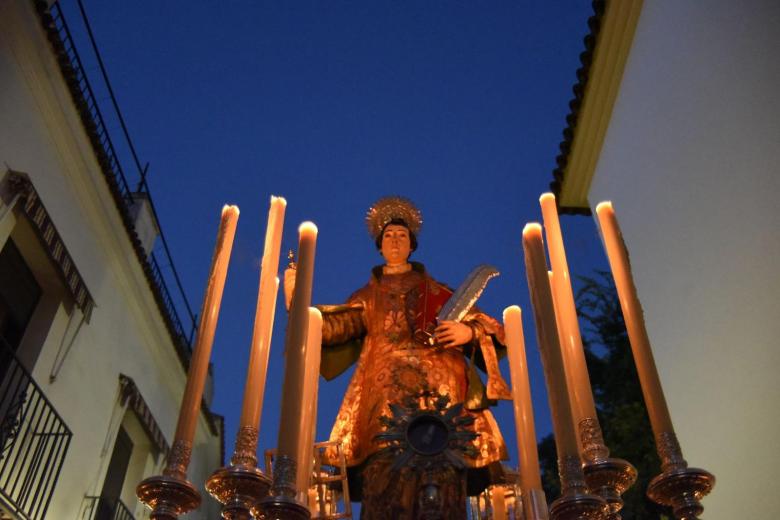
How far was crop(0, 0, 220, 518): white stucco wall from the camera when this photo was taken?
677cm

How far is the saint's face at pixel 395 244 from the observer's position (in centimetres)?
435

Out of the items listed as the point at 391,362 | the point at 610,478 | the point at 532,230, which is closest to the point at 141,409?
the point at 391,362

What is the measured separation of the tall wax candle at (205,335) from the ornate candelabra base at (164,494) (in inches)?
7.5

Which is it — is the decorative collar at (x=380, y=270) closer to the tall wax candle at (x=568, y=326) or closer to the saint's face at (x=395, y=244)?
the saint's face at (x=395, y=244)

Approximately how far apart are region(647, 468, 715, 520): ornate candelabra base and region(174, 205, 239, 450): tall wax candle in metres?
1.52

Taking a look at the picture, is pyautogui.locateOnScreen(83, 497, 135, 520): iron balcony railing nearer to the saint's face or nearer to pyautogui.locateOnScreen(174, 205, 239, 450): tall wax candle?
the saint's face

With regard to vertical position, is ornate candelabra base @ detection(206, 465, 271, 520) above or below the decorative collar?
below

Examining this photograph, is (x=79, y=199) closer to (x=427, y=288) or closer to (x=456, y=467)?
(x=427, y=288)

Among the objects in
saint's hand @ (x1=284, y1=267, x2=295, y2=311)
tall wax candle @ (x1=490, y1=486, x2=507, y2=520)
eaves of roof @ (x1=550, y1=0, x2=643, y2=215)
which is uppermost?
eaves of roof @ (x1=550, y1=0, x2=643, y2=215)

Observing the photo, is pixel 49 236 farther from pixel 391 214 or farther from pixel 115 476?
pixel 391 214

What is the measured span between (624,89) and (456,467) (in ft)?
15.2

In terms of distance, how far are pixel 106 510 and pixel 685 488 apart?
286 inches

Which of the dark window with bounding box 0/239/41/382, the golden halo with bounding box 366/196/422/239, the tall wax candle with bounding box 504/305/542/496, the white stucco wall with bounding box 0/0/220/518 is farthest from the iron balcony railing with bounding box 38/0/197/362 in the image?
the tall wax candle with bounding box 504/305/542/496

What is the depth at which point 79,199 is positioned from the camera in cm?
784
